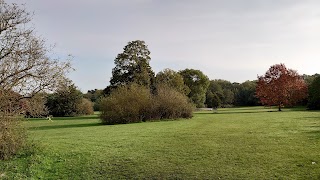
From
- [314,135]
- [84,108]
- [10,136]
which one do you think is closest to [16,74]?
[10,136]

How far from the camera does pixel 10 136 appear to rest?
41.8 ft

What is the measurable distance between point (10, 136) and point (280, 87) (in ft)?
172

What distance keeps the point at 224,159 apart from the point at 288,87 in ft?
166

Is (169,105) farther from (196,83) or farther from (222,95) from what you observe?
(222,95)

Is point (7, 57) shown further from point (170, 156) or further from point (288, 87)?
point (288, 87)

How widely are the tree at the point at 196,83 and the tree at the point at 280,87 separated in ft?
65.7

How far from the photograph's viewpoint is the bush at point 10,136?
12586 millimetres

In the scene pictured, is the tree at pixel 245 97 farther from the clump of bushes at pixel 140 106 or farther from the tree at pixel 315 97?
the clump of bushes at pixel 140 106

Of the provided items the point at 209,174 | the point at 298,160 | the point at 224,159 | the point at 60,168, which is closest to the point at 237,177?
the point at 209,174

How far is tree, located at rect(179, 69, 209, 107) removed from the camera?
77.6m

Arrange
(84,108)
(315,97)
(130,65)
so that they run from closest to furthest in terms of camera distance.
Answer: (130,65) → (315,97) → (84,108)

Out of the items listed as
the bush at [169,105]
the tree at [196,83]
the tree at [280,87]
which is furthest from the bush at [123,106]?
the tree at [196,83]

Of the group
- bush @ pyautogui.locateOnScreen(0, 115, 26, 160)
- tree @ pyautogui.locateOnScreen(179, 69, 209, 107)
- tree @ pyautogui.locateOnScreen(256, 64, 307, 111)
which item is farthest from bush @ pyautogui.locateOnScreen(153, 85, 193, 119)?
tree @ pyautogui.locateOnScreen(179, 69, 209, 107)

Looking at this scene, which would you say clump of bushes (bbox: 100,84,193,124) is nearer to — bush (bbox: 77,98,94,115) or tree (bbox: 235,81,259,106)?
bush (bbox: 77,98,94,115)
